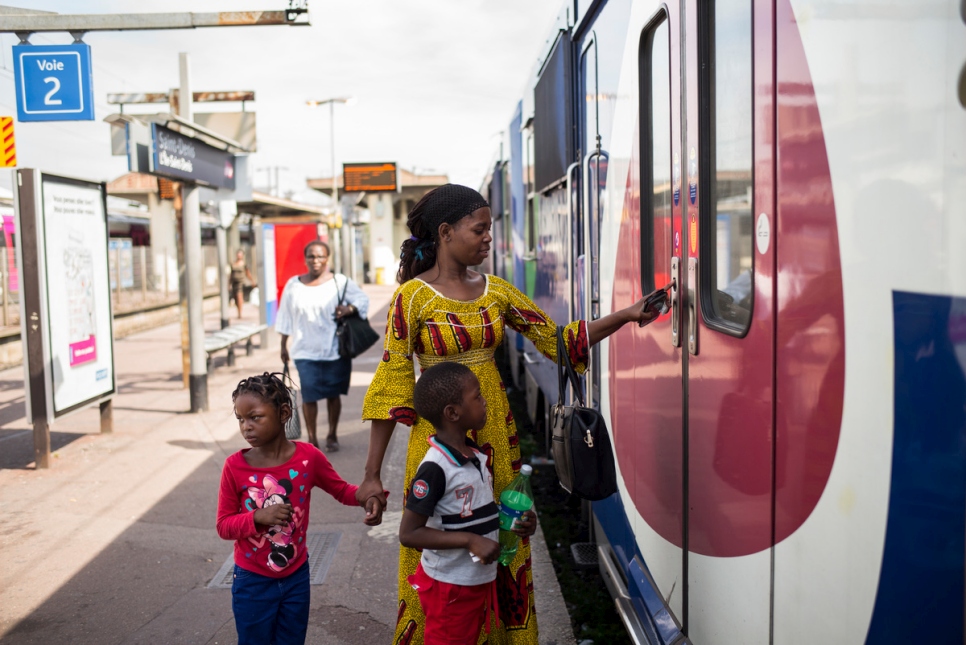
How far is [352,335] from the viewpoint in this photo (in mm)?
6852

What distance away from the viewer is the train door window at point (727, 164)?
2.12 m

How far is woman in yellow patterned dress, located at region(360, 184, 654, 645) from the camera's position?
282cm

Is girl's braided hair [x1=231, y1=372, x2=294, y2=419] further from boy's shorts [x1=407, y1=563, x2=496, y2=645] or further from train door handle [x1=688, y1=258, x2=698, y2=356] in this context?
train door handle [x1=688, y1=258, x2=698, y2=356]

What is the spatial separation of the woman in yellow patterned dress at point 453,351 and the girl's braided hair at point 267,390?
292 mm

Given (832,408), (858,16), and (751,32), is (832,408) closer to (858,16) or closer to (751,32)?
(858,16)

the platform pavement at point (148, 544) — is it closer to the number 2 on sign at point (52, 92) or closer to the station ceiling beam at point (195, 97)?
the number 2 on sign at point (52, 92)

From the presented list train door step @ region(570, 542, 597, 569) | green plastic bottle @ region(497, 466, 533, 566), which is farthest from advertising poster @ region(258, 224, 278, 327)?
green plastic bottle @ region(497, 466, 533, 566)

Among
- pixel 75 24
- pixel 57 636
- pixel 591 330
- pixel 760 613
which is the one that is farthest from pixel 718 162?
pixel 75 24

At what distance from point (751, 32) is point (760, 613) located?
50.7 inches

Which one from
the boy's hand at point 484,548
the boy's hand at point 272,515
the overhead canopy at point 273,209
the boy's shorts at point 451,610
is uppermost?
the overhead canopy at point 273,209

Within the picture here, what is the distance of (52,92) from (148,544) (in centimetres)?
480

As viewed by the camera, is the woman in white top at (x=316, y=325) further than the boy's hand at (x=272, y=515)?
Yes

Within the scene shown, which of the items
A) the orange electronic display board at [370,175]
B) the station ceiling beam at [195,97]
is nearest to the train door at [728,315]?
the station ceiling beam at [195,97]

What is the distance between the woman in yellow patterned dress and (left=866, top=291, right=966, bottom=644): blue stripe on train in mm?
1399
